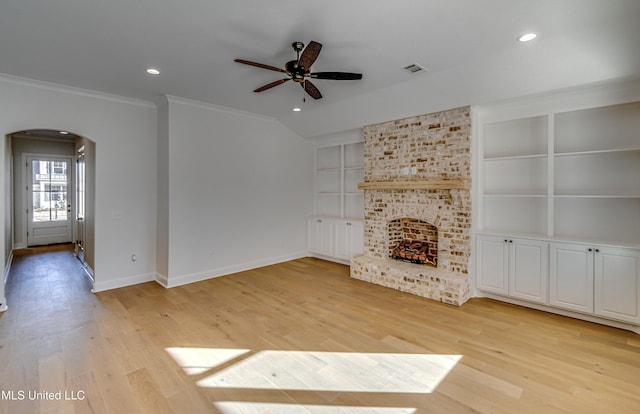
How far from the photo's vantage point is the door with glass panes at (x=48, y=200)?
7.47 meters

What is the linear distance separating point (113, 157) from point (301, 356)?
164 inches

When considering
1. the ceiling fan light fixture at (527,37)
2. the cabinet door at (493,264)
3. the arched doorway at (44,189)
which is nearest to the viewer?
the ceiling fan light fixture at (527,37)

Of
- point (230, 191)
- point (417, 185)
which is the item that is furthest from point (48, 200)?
point (417, 185)

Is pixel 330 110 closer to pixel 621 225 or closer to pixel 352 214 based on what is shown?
pixel 352 214

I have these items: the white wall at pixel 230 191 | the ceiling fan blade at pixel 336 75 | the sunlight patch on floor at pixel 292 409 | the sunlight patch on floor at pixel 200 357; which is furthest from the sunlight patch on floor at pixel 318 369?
the ceiling fan blade at pixel 336 75

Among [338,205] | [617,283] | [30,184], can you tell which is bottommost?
[617,283]

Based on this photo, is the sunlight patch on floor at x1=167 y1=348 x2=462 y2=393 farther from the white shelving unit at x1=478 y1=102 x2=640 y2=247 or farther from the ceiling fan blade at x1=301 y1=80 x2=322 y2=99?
the ceiling fan blade at x1=301 y1=80 x2=322 y2=99

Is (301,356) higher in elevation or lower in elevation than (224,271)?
lower

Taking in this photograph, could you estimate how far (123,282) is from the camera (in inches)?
186

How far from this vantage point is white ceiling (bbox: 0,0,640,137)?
2.39m

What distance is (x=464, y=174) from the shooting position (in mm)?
4223

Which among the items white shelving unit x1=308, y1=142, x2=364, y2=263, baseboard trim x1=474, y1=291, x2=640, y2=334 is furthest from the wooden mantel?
baseboard trim x1=474, y1=291, x2=640, y2=334

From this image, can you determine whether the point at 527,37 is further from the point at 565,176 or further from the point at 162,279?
the point at 162,279

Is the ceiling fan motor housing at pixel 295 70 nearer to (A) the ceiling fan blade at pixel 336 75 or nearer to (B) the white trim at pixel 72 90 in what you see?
(A) the ceiling fan blade at pixel 336 75
